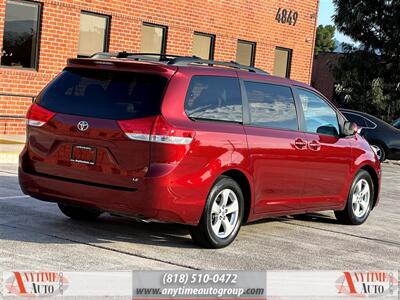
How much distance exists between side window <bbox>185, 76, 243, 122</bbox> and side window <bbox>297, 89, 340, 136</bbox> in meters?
1.22

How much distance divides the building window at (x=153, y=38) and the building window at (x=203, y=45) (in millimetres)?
1322

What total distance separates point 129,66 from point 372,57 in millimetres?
24166

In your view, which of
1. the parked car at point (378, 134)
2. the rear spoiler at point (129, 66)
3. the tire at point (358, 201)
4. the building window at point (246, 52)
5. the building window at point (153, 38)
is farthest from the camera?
the building window at point (246, 52)

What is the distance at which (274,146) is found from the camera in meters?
7.57

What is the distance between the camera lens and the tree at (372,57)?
28859 mm

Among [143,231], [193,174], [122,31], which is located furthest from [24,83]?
[193,174]

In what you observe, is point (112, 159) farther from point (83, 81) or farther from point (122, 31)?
point (122, 31)

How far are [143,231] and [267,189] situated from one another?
1421 millimetres

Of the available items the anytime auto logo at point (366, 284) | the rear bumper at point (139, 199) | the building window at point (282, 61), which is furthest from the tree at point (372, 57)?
the rear bumper at point (139, 199)

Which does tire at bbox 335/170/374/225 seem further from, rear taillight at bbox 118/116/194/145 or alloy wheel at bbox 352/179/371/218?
rear taillight at bbox 118/116/194/145

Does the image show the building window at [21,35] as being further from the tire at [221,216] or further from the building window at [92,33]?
the tire at [221,216]

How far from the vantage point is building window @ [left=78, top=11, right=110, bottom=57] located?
675 inches

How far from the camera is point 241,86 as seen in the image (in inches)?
291

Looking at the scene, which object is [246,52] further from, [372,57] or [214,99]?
[214,99]
